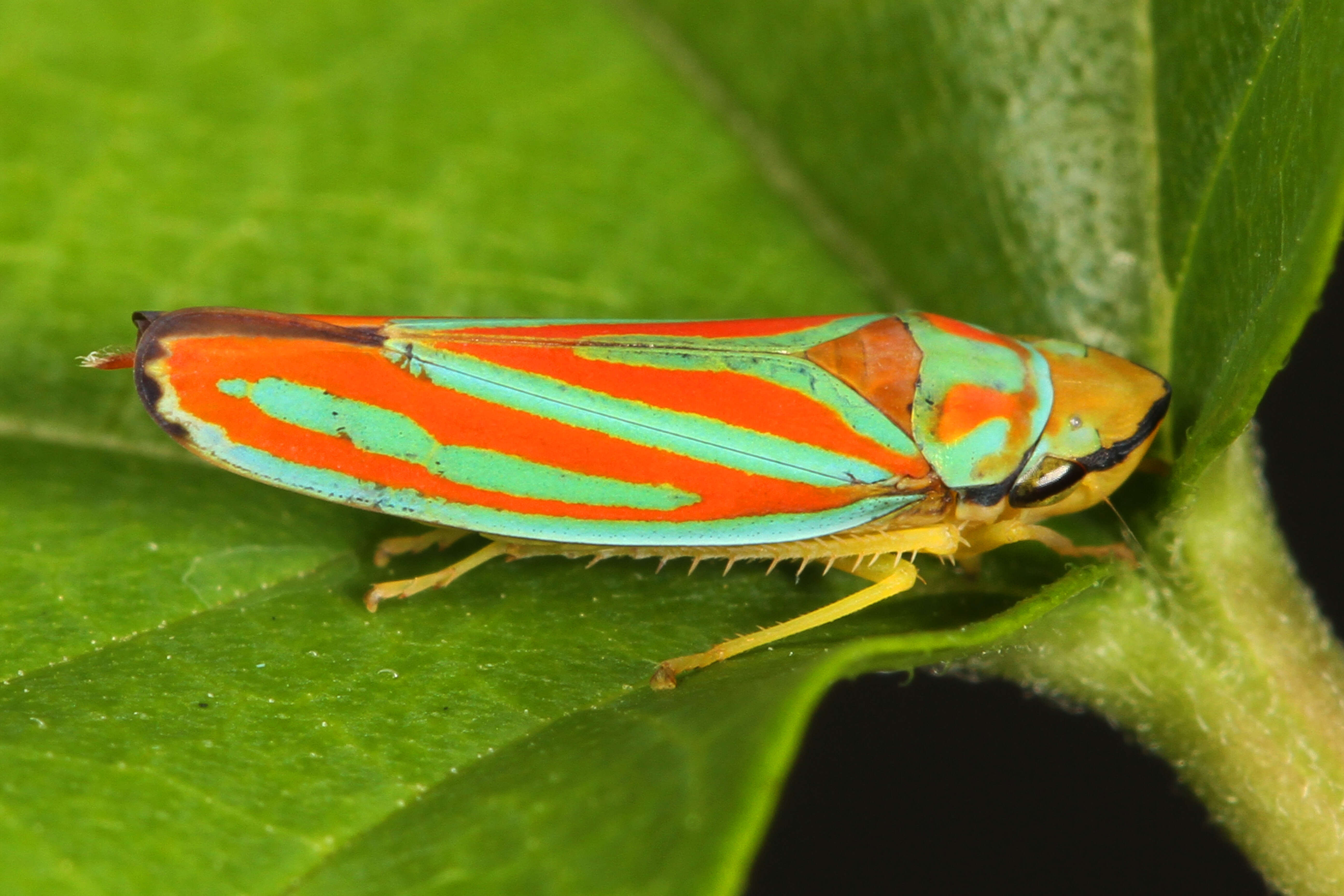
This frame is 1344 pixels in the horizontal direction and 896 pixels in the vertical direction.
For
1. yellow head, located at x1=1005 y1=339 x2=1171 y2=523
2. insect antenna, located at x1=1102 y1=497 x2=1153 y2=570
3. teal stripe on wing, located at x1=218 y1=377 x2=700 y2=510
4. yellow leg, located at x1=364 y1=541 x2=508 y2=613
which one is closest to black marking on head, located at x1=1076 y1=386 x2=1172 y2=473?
yellow head, located at x1=1005 y1=339 x2=1171 y2=523

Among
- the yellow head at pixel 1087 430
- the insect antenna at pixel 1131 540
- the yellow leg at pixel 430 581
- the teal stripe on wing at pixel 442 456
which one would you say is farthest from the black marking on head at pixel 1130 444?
the yellow leg at pixel 430 581

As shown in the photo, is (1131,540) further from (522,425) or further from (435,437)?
(435,437)

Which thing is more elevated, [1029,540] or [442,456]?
[442,456]

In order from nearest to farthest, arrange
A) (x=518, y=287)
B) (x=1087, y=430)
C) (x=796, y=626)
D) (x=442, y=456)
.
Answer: (x=796, y=626), (x=442, y=456), (x=1087, y=430), (x=518, y=287)

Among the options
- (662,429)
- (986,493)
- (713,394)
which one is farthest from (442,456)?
(986,493)

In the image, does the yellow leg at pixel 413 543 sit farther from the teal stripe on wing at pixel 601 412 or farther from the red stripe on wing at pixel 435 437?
the teal stripe on wing at pixel 601 412

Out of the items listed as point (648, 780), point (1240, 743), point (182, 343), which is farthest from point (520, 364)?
point (1240, 743)
